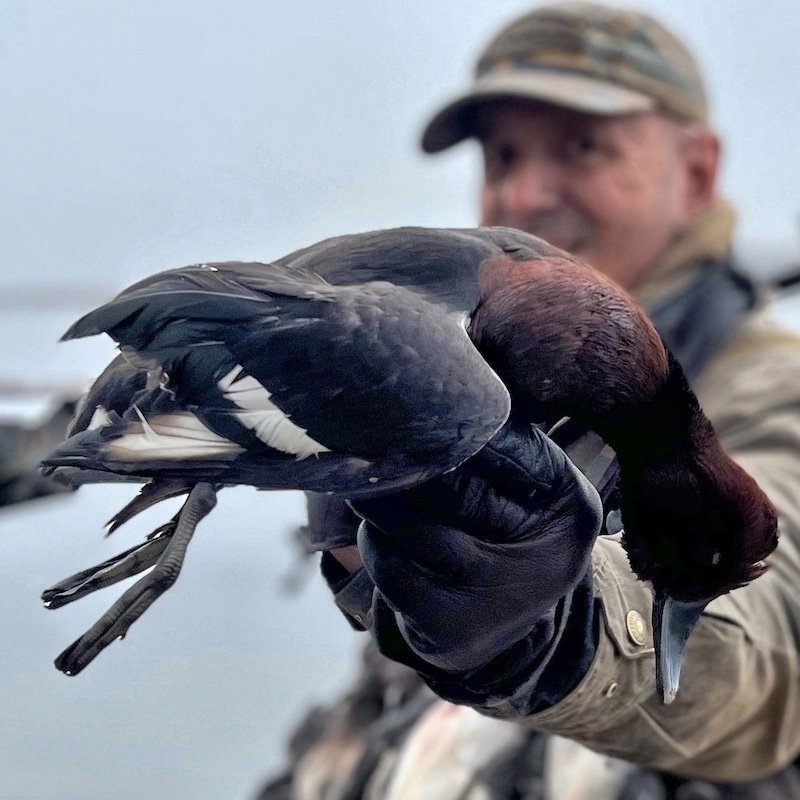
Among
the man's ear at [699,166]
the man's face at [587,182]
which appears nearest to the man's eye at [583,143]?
the man's face at [587,182]

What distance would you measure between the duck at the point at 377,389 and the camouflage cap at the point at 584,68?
93cm

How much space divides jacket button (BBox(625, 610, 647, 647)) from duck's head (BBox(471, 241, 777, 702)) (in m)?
0.04

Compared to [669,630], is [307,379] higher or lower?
higher

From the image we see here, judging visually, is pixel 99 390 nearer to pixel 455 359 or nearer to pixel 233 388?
pixel 233 388

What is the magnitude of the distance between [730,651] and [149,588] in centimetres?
56

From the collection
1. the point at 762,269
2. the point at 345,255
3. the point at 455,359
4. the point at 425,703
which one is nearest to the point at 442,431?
the point at 455,359

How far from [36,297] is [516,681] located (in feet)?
4.36

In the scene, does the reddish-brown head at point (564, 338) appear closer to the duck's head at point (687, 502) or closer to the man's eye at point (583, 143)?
the duck's head at point (687, 502)

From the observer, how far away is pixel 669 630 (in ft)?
2.63

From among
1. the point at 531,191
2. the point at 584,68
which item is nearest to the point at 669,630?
the point at 531,191

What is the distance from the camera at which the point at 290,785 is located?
6.01 ft

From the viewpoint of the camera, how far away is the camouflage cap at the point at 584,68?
164cm

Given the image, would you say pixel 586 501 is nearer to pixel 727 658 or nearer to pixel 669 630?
pixel 669 630

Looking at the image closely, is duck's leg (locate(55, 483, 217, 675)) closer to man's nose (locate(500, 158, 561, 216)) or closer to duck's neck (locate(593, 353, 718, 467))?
duck's neck (locate(593, 353, 718, 467))
